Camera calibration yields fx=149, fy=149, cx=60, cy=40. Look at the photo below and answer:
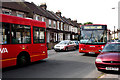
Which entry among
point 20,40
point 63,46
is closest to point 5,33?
point 20,40

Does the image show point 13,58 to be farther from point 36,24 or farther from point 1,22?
point 36,24

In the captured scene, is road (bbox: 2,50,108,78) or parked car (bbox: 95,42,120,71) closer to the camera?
parked car (bbox: 95,42,120,71)

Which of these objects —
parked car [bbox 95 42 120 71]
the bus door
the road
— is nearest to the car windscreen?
parked car [bbox 95 42 120 71]

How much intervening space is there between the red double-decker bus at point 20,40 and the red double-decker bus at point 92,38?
5135 mm

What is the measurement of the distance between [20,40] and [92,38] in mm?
8044

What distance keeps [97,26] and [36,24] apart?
7.19 m

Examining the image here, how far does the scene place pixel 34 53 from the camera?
1051 cm

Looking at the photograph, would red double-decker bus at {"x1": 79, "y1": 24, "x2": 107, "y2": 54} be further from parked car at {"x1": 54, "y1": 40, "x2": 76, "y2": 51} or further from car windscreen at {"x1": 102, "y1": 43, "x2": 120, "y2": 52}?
parked car at {"x1": 54, "y1": 40, "x2": 76, "y2": 51}

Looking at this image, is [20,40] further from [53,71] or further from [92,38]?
[92,38]

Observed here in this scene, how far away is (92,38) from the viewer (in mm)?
14938

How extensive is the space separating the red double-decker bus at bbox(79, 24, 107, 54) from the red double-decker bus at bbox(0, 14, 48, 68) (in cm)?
514

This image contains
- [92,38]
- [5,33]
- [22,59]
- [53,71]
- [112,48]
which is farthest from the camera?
[92,38]

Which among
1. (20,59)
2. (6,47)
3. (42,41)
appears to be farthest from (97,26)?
(6,47)

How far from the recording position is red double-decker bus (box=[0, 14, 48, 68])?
323 inches
